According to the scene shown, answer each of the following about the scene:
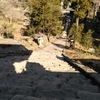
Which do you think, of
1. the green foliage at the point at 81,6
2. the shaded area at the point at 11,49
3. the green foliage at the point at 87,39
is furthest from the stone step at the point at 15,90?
the green foliage at the point at 87,39

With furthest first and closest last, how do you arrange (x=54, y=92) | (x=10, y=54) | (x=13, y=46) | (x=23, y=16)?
(x=23, y=16), (x=13, y=46), (x=10, y=54), (x=54, y=92)

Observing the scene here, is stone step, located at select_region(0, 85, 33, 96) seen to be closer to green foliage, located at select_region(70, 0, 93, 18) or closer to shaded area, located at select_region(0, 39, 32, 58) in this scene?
shaded area, located at select_region(0, 39, 32, 58)

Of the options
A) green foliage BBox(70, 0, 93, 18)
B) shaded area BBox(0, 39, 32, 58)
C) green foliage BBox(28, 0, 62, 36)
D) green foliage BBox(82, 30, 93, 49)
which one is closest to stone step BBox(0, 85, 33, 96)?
shaded area BBox(0, 39, 32, 58)

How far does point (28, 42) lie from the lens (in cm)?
2077

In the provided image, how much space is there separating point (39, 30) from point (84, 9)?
256 inches

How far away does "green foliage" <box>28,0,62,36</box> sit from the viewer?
23.0 metres

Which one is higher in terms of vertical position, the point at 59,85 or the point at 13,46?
the point at 59,85

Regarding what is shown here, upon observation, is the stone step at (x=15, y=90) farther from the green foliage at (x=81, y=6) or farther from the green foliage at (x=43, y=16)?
the green foliage at (x=43, y=16)

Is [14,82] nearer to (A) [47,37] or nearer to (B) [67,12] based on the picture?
(A) [47,37]

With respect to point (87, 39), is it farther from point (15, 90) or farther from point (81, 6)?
point (15, 90)

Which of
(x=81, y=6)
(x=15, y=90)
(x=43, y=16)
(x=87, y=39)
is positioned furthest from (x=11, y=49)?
(x=15, y=90)

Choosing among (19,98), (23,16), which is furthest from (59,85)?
(23,16)

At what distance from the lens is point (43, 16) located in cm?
2345

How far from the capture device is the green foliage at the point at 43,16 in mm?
23047
